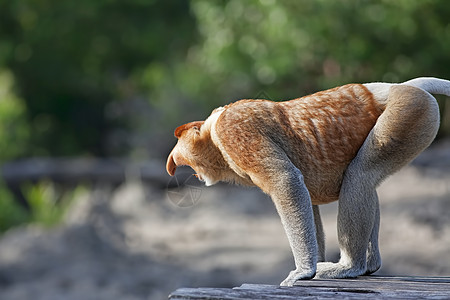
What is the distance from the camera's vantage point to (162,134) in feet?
63.4

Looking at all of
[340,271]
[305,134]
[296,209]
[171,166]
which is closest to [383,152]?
[305,134]

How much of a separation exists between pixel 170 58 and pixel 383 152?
19.6 m

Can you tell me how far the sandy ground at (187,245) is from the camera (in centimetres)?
830

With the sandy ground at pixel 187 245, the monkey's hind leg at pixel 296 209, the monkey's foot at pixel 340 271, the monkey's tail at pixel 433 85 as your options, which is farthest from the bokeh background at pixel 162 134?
the monkey's tail at pixel 433 85

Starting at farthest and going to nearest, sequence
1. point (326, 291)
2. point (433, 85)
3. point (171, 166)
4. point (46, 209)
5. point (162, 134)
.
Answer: point (162, 134) → point (46, 209) → point (171, 166) → point (433, 85) → point (326, 291)

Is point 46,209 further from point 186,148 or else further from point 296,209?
point 296,209

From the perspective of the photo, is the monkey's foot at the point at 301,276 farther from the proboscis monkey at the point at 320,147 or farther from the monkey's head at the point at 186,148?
the monkey's head at the point at 186,148

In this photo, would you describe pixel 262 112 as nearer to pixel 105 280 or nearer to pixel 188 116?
pixel 105 280

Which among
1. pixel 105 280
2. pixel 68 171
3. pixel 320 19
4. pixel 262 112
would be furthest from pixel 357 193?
pixel 68 171

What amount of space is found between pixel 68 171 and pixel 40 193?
10.4ft

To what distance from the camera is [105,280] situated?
28.9 feet

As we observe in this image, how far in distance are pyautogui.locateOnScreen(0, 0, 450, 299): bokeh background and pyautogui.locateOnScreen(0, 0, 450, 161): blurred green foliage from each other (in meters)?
0.04

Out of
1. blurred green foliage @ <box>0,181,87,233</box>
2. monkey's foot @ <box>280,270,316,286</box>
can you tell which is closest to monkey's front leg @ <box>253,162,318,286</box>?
monkey's foot @ <box>280,270,316,286</box>

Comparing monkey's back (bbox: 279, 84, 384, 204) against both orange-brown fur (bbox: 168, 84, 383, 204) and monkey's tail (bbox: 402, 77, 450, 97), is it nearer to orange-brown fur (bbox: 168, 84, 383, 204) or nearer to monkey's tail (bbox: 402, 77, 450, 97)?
orange-brown fur (bbox: 168, 84, 383, 204)
